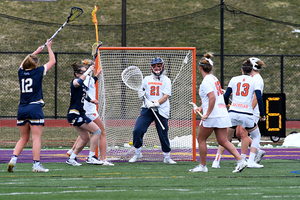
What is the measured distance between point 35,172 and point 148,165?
2.19m

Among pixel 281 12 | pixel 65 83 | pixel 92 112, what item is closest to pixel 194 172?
pixel 92 112

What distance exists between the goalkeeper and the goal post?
0.73m

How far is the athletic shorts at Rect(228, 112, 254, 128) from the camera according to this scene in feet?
27.5

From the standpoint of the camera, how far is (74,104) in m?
8.52

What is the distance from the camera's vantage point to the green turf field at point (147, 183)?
565 centimetres

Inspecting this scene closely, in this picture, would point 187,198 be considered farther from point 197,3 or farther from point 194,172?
point 197,3

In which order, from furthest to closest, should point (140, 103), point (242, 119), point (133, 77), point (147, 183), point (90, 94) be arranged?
point (140, 103)
point (133, 77)
point (90, 94)
point (242, 119)
point (147, 183)

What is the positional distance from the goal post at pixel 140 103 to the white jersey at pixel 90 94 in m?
1.03

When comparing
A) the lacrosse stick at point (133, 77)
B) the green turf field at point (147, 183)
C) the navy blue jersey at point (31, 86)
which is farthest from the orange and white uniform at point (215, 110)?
the navy blue jersey at point (31, 86)

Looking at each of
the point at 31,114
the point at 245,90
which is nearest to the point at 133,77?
the point at 245,90

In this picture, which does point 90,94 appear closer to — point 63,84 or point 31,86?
point 31,86

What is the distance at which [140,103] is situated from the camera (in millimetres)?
11023

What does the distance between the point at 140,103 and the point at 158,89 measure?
5.90 feet

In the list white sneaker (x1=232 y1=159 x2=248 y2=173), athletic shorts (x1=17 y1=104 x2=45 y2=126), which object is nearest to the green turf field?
white sneaker (x1=232 y1=159 x2=248 y2=173)
